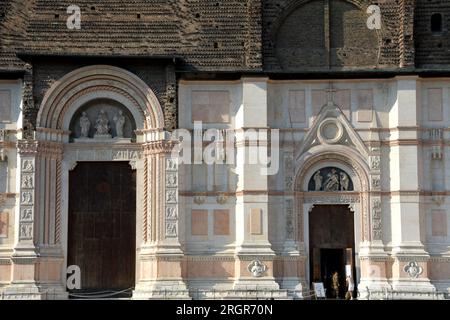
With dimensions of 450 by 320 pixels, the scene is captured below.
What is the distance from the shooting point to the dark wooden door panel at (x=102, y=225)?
28.8 metres

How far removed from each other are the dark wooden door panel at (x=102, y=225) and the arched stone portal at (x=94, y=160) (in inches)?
9.2

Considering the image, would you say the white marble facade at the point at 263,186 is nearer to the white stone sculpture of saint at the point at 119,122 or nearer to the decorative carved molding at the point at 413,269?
the decorative carved molding at the point at 413,269

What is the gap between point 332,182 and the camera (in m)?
29.1

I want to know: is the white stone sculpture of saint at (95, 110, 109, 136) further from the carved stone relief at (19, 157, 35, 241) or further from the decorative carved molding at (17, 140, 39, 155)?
the carved stone relief at (19, 157, 35, 241)

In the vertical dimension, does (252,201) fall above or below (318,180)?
below

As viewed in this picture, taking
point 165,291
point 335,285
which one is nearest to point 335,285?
point 335,285

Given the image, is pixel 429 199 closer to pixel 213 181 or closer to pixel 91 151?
pixel 213 181

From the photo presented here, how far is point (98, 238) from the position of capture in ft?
94.8

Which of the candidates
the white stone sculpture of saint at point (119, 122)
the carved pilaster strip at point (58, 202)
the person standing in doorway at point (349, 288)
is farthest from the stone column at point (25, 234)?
the person standing in doorway at point (349, 288)

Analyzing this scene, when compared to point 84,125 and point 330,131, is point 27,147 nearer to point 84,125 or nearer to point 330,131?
point 84,125

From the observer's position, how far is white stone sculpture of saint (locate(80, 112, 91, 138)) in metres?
29.3

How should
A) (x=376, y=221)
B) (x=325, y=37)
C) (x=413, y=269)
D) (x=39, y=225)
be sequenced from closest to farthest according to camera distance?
1. (x=413, y=269)
2. (x=39, y=225)
3. (x=376, y=221)
4. (x=325, y=37)

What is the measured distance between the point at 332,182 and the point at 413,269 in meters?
3.48

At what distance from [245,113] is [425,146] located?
5384mm
